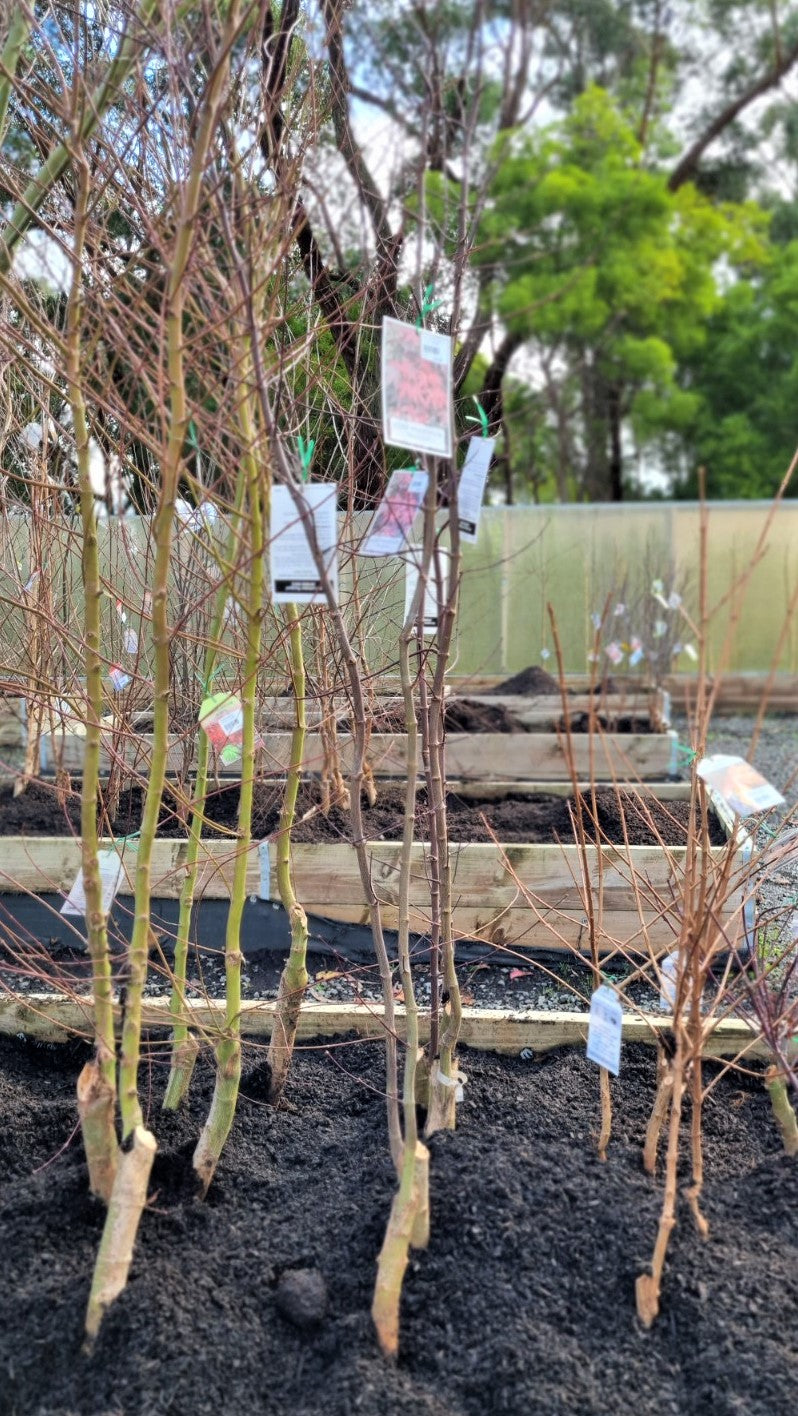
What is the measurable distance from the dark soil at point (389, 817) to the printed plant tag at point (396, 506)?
2.23 meters

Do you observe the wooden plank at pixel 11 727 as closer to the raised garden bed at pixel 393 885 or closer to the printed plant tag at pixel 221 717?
the raised garden bed at pixel 393 885

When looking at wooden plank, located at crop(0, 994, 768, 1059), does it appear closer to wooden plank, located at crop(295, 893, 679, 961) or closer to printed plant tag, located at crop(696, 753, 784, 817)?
wooden plank, located at crop(295, 893, 679, 961)

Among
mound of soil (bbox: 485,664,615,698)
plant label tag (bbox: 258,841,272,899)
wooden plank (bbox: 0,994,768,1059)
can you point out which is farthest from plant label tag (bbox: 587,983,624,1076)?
mound of soil (bbox: 485,664,615,698)

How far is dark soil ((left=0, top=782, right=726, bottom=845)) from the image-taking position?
13.4 ft

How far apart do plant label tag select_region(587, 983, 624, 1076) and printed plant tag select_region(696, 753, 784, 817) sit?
1.65 feet

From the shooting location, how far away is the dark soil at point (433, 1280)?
5.11 ft

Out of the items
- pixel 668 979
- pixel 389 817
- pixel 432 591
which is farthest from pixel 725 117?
pixel 668 979

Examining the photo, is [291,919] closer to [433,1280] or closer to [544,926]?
[433,1280]

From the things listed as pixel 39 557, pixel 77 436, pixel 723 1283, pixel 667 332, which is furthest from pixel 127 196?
pixel 667 332

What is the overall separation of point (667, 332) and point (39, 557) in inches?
561

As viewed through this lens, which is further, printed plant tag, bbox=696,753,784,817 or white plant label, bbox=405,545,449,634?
white plant label, bbox=405,545,449,634

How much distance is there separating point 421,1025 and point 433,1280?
28.7 inches

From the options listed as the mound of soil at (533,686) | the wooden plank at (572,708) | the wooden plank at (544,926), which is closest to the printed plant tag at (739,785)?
the wooden plank at (544,926)

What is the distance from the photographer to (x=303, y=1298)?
1.68 metres
